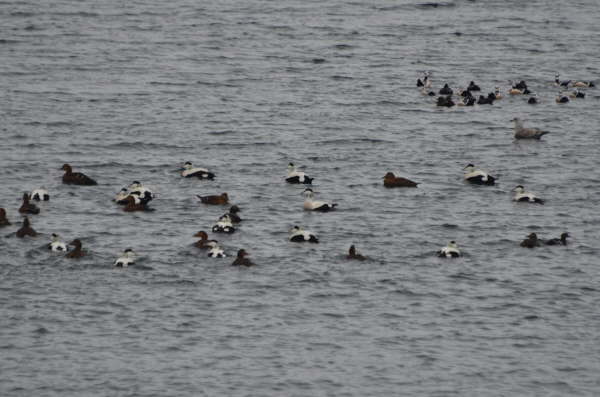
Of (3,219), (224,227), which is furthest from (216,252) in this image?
(3,219)

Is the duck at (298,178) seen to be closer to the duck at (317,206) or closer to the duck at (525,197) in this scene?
the duck at (317,206)

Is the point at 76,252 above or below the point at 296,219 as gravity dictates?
below

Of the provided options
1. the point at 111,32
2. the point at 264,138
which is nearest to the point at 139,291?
the point at 264,138

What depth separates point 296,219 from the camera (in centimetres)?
3175

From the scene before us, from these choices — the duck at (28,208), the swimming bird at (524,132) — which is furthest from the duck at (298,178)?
the swimming bird at (524,132)

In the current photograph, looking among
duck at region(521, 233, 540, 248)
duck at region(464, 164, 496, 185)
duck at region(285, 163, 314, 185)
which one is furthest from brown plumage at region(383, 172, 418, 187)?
duck at region(521, 233, 540, 248)

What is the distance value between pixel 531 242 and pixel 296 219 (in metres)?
5.64

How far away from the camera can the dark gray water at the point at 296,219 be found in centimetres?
2358

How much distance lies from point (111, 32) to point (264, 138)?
20534 mm

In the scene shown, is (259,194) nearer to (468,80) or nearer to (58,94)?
(58,94)

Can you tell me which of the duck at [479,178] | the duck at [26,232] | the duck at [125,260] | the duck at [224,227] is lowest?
the duck at [125,260]

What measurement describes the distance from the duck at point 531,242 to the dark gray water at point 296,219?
0.35 metres

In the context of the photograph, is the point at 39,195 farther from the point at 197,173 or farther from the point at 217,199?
the point at 197,173

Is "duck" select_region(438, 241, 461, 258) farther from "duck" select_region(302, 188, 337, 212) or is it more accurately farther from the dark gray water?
"duck" select_region(302, 188, 337, 212)
